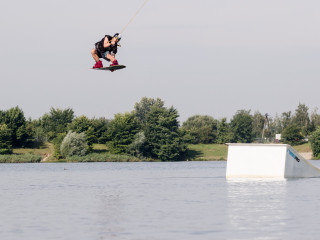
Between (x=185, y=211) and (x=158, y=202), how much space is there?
17.3 feet

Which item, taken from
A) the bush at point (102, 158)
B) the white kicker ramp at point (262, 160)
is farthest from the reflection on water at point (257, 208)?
the bush at point (102, 158)

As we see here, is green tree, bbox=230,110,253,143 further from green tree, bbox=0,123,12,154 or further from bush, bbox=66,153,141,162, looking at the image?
green tree, bbox=0,123,12,154

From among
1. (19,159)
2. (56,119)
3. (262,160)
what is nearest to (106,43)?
(262,160)

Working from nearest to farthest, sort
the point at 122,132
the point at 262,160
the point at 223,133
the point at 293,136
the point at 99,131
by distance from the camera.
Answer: the point at 262,160
the point at 122,132
the point at 99,131
the point at 293,136
the point at 223,133

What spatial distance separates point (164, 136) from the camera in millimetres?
143125

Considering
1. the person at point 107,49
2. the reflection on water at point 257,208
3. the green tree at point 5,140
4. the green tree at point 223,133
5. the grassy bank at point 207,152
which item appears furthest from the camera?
the green tree at point 223,133

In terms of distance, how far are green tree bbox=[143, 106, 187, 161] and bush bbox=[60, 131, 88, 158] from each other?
17283mm

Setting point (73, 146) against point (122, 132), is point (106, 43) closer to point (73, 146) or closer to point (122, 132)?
point (73, 146)

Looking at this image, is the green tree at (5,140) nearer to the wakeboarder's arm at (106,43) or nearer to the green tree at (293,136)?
the green tree at (293,136)

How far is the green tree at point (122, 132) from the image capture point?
5513 inches

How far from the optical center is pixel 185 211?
2972 centimetres

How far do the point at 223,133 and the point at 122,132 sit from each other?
47187 millimetres

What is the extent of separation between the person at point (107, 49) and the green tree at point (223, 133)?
149924 mm

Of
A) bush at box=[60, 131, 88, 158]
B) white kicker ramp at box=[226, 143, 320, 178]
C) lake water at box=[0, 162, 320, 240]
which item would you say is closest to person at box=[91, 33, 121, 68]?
lake water at box=[0, 162, 320, 240]
